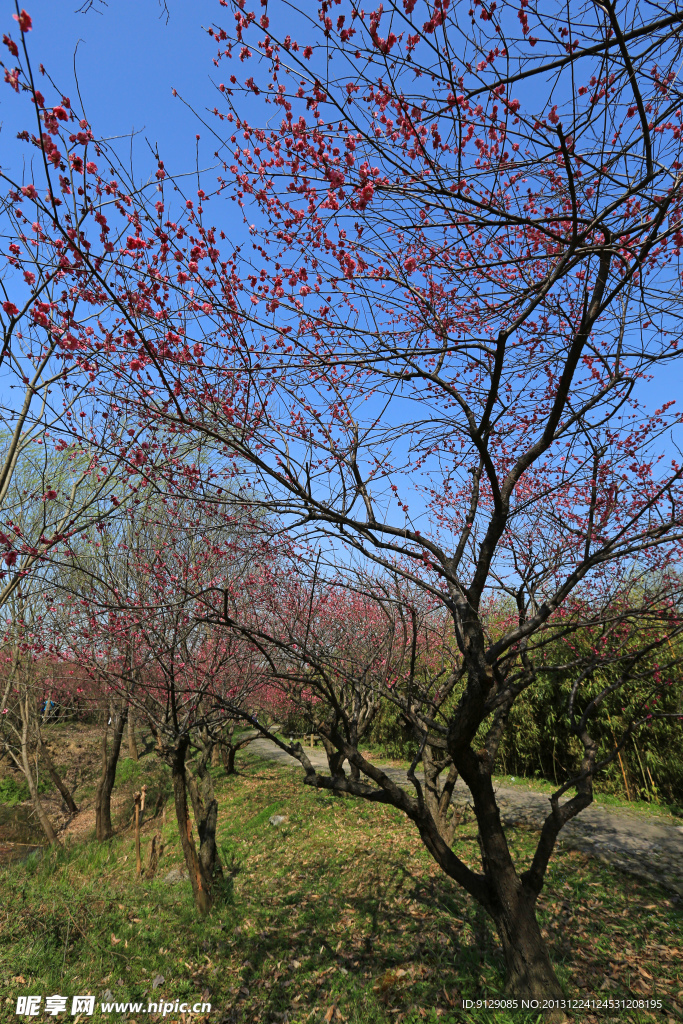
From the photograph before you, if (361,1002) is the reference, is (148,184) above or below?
above

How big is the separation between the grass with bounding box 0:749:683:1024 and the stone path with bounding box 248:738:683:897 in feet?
1.15

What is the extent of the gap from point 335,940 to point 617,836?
13.7 feet

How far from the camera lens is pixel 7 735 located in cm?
1067

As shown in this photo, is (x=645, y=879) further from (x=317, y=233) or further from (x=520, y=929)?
(x=317, y=233)

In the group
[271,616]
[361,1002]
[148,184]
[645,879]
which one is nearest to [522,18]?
[148,184]

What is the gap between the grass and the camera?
4.09 meters

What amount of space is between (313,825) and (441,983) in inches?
205

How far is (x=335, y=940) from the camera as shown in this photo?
17.4 ft

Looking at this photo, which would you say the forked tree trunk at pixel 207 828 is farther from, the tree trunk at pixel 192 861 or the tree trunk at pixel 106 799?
the tree trunk at pixel 106 799

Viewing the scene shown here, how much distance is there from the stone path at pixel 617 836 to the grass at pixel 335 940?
1.15 ft

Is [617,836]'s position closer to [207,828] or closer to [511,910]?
[511,910]

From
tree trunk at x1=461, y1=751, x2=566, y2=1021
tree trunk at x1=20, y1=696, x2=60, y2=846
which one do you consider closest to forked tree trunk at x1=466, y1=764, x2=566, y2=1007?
tree trunk at x1=461, y1=751, x2=566, y2=1021

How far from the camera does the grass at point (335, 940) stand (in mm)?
4094

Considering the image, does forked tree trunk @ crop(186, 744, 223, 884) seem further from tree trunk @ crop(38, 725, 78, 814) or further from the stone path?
tree trunk @ crop(38, 725, 78, 814)
